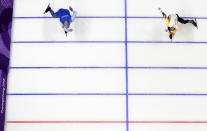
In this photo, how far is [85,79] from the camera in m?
1.92

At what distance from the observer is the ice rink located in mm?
1868

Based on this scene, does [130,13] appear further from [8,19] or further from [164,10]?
[8,19]

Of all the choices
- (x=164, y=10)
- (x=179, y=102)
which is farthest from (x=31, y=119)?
(x=164, y=10)

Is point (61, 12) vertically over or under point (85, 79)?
over

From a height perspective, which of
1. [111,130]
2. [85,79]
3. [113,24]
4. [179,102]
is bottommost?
[111,130]

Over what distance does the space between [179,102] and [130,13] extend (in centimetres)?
83

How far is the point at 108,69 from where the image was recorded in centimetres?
194

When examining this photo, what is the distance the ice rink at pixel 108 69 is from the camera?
1868 mm

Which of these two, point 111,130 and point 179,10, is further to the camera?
point 179,10

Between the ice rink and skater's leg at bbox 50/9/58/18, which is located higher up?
skater's leg at bbox 50/9/58/18

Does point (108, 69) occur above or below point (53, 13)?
below

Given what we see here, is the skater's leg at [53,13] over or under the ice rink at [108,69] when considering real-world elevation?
over

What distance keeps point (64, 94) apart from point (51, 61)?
29 centimetres

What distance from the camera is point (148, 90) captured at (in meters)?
1.90
